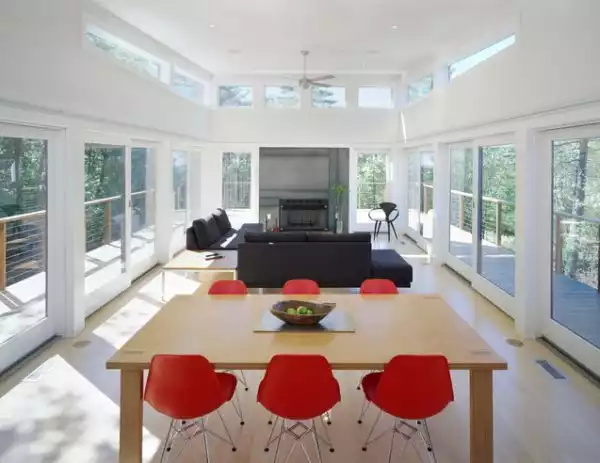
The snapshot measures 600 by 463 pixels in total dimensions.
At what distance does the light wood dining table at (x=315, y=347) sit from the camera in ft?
9.21

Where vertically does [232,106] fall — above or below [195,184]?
above

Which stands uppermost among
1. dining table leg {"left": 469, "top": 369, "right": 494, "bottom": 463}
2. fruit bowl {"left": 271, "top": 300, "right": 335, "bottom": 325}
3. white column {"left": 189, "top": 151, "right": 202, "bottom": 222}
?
white column {"left": 189, "top": 151, "right": 202, "bottom": 222}

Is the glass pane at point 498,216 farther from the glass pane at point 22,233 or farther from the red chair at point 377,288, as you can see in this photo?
the glass pane at point 22,233

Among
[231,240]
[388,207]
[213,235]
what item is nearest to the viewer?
[213,235]

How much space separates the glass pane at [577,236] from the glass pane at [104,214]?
4.98m

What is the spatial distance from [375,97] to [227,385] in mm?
10744

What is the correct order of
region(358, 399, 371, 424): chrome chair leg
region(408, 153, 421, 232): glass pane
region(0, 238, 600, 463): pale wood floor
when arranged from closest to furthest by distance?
region(0, 238, 600, 463): pale wood floor, region(358, 399, 371, 424): chrome chair leg, region(408, 153, 421, 232): glass pane

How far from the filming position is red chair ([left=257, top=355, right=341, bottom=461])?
2719 millimetres

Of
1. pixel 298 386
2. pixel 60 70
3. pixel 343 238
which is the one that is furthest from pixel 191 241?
pixel 298 386

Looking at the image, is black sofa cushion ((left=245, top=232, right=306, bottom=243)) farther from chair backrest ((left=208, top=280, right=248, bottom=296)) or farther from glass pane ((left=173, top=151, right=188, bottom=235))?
glass pane ((left=173, top=151, right=188, bottom=235))

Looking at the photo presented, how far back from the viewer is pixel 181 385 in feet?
9.13

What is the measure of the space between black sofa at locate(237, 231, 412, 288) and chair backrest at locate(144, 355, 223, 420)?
150 inches

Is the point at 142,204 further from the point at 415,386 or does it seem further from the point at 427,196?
the point at 415,386

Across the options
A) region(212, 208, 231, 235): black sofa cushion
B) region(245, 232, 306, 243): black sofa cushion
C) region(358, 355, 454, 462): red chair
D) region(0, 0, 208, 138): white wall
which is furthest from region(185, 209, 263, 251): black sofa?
region(358, 355, 454, 462): red chair
